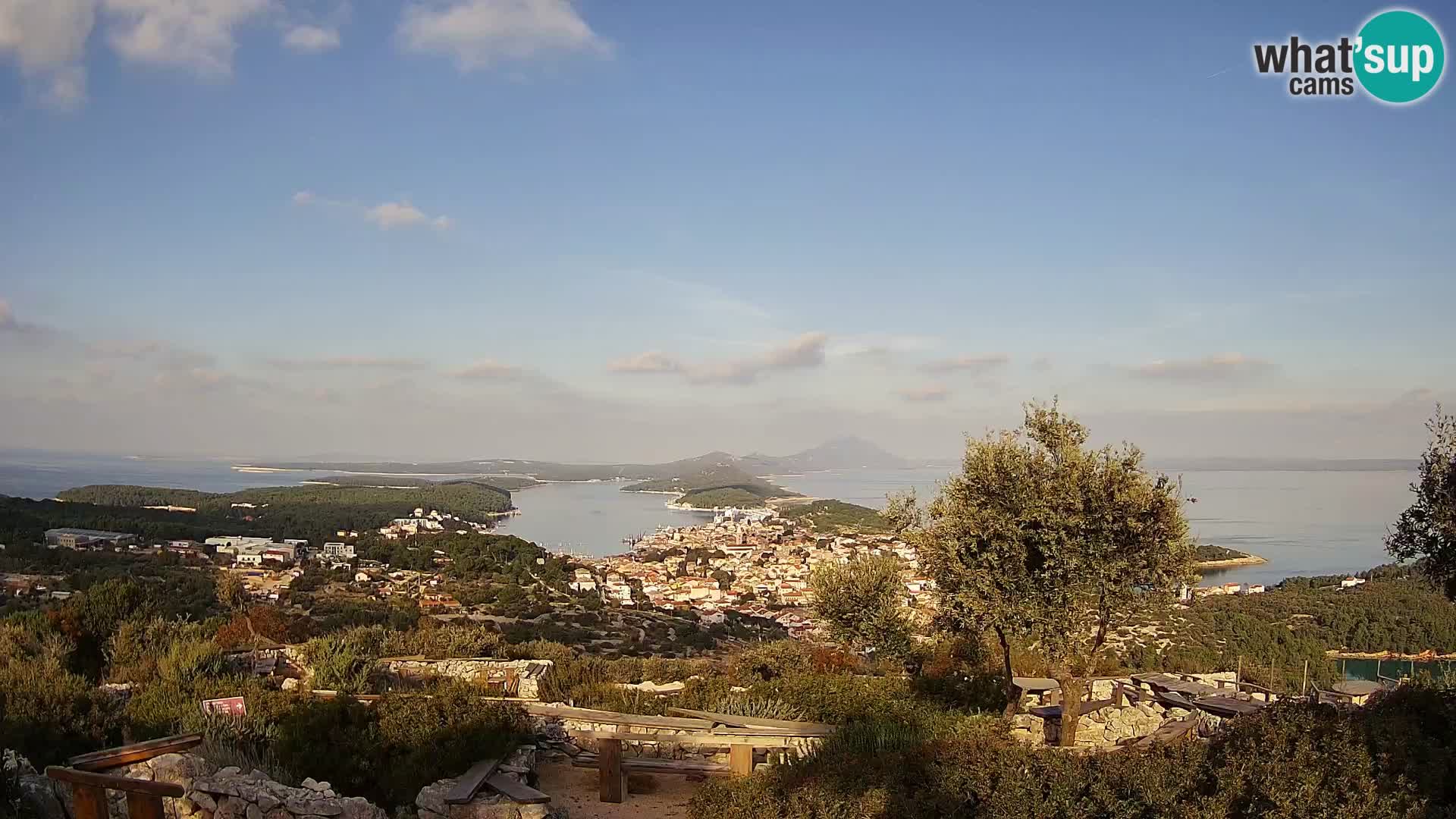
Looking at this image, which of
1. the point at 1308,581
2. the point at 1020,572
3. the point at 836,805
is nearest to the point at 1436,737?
the point at 1020,572

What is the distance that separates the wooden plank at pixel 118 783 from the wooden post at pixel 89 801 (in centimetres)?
3

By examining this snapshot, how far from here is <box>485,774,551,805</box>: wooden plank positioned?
21.5 ft

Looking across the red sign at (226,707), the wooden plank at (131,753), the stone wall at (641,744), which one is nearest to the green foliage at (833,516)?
the stone wall at (641,744)

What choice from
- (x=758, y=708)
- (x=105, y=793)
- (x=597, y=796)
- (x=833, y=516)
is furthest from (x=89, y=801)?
(x=833, y=516)

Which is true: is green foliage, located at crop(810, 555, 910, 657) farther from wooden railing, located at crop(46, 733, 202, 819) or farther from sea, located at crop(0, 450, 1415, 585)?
wooden railing, located at crop(46, 733, 202, 819)

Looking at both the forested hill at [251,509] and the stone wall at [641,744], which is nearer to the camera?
the stone wall at [641,744]

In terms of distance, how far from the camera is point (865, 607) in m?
13.6

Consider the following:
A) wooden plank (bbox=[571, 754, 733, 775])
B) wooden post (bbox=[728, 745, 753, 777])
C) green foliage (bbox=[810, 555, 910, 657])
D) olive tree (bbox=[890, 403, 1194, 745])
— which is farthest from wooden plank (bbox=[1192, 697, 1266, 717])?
wooden plank (bbox=[571, 754, 733, 775])

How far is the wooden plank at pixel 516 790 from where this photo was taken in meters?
6.55

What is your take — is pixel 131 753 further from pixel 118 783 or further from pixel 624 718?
pixel 624 718

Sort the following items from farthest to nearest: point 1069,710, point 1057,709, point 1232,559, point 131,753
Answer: point 1232,559 → point 1057,709 → point 1069,710 → point 131,753

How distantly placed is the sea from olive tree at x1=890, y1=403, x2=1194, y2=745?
538 millimetres

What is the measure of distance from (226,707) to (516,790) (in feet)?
11.6

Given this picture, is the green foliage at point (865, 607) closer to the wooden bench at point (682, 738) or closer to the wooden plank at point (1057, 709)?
the wooden plank at point (1057, 709)
